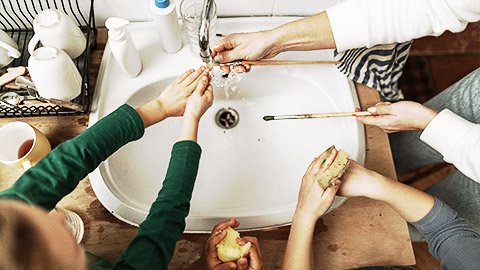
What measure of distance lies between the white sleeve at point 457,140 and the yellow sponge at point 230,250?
463 mm

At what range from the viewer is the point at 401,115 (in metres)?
0.80

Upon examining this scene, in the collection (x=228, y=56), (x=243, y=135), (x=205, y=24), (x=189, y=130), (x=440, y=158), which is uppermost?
(x=205, y=24)

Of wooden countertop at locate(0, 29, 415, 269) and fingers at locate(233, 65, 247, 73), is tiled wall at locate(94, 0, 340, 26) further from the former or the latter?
wooden countertop at locate(0, 29, 415, 269)

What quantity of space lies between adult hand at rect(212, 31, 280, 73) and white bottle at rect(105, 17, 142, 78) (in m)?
0.19

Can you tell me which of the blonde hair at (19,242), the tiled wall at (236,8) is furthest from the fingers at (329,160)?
the blonde hair at (19,242)

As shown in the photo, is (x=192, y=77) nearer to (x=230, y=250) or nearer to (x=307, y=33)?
(x=307, y=33)

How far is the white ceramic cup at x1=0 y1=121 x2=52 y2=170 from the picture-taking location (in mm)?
721

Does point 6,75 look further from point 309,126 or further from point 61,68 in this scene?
point 309,126

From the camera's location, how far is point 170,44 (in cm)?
88

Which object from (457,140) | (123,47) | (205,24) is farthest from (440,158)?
(123,47)

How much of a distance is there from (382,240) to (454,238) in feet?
0.45

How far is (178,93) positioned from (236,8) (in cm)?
29

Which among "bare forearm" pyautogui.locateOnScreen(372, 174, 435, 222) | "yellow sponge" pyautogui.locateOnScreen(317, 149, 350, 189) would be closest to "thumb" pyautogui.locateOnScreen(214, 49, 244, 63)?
"yellow sponge" pyautogui.locateOnScreen(317, 149, 350, 189)

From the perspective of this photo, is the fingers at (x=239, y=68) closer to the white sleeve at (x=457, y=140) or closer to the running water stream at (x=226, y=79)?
the running water stream at (x=226, y=79)
